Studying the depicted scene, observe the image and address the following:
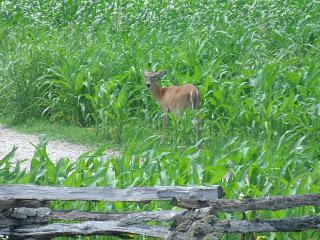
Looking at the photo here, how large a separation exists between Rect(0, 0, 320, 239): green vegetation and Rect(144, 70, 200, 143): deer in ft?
0.54

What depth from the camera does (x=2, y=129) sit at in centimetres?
1280

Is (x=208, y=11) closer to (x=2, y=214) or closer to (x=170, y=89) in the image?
(x=170, y=89)

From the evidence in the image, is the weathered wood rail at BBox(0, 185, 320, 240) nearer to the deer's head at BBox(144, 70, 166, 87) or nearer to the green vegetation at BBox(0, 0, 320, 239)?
the green vegetation at BBox(0, 0, 320, 239)

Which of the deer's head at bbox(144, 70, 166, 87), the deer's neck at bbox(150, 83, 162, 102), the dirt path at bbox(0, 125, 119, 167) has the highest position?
the deer's head at bbox(144, 70, 166, 87)

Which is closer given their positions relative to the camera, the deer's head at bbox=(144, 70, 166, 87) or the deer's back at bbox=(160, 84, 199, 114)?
the deer's back at bbox=(160, 84, 199, 114)

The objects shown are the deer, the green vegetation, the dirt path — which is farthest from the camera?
the deer

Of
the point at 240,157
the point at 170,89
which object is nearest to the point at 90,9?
the point at 170,89

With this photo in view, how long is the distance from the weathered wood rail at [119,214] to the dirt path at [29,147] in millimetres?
3901

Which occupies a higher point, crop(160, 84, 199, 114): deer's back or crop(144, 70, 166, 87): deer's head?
crop(144, 70, 166, 87): deer's head

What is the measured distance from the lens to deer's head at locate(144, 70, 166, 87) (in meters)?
12.0

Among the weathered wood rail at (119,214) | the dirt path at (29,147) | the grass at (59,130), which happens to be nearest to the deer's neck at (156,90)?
the grass at (59,130)

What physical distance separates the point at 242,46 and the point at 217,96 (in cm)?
237

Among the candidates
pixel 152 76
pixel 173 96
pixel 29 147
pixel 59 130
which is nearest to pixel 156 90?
pixel 152 76

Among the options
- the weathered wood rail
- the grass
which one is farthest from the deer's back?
the weathered wood rail
